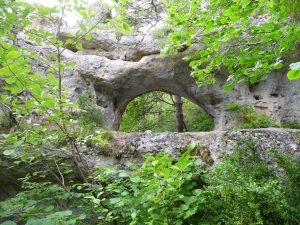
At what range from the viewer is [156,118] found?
1307 centimetres

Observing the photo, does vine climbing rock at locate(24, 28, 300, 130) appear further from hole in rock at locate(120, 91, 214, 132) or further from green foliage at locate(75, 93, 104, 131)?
hole in rock at locate(120, 91, 214, 132)

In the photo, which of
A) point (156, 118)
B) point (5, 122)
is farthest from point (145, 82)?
point (5, 122)

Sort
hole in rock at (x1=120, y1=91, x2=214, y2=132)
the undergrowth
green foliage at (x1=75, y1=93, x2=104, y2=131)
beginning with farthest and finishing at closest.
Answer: hole in rock at (x1=120, y1=91, x2=214, y2=132) < green foliage at (x1=75, y1=93, x2=104, y2=131) < the undergrowth

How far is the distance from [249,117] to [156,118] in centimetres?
546

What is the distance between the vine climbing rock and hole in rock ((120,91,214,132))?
4.04 feet

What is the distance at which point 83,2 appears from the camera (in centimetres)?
256

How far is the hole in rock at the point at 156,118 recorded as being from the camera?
11.4 m

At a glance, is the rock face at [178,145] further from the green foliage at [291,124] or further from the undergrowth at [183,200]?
the green foliage at [291,124]

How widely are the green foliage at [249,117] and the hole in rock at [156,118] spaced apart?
168 centimetres

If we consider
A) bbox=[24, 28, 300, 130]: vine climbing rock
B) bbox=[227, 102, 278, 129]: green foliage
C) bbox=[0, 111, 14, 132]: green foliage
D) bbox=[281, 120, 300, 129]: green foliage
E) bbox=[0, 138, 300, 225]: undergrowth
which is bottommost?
bbox=[0, 138, 300, 225]: undergrowth

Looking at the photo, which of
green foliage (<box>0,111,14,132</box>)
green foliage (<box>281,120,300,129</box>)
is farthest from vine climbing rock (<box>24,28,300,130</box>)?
green foliage (<box>0,111,14,132</box>)

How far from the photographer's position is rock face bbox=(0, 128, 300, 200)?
4840 millimetres

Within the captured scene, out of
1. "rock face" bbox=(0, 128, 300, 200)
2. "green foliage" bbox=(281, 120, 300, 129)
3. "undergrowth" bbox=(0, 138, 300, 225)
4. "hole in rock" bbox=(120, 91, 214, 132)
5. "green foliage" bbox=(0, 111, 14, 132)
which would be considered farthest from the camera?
"hole in rock" bbox=(120, 91, 214, 132)

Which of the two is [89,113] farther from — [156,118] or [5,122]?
[156,118]
